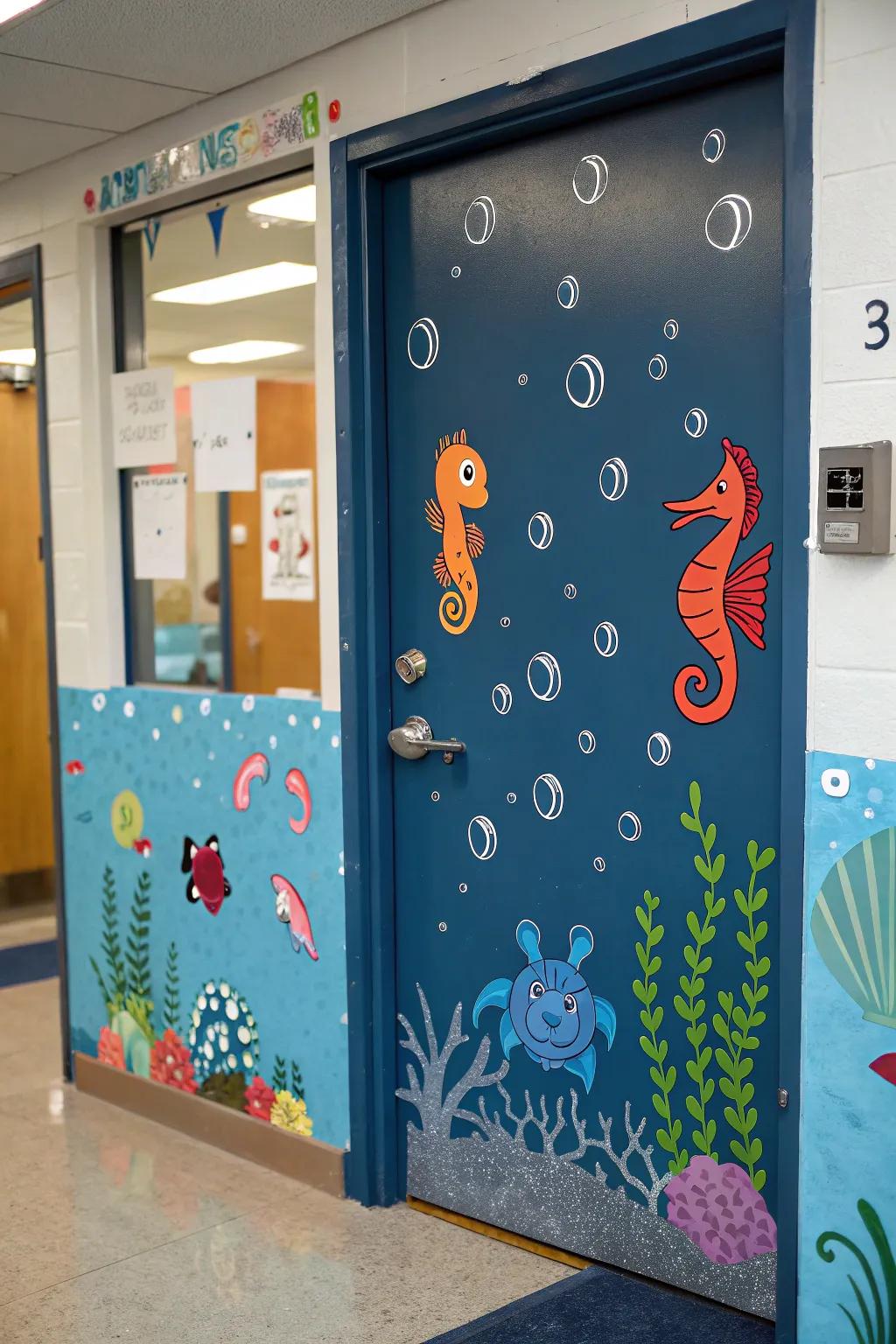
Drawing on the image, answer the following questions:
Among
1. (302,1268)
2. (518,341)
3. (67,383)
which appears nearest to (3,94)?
(67,383)

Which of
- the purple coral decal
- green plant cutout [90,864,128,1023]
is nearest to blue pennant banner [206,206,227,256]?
green plant cutout [90,864,128,1023]

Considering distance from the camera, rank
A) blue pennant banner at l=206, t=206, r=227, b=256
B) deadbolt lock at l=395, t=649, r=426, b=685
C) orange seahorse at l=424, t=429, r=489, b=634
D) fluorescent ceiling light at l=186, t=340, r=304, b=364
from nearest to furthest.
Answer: orange seahorse at l=424, t=429, r=489, b=634 → deadbolt lock at l=395, t=649, r=426, b=685 → fluorescent ceiling light at l=186, t=340, r=304, b=364 → blue pennant banner at l=206, t=206, r=227, b=256

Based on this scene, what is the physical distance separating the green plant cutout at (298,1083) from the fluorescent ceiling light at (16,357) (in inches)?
97.0

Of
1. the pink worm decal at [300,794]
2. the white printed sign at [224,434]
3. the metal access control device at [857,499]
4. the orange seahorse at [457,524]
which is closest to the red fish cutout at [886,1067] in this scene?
the metal access control device at [857,499]

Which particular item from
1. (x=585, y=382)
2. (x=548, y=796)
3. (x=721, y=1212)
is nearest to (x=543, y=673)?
(x=548, y=796)

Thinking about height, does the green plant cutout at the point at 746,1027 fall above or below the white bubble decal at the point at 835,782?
below

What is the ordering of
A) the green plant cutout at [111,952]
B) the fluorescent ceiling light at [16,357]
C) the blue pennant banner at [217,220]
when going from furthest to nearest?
the fluorescent ceiling light at [16,357], the green plant cutout at [111,952], the blue pennant banner at [217,220]

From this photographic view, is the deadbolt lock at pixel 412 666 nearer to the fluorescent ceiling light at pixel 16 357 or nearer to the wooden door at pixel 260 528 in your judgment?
the wooden door at pixel 260 528

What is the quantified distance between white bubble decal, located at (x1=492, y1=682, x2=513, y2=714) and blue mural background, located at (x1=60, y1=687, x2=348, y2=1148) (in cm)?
41

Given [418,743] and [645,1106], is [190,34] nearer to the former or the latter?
[418,743]

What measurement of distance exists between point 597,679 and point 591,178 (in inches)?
36.2

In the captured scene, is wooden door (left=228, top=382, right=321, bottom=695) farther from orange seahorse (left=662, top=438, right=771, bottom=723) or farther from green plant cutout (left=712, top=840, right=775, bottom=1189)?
green plant cutout (left=712, top=840, right=775, bottom=1189)

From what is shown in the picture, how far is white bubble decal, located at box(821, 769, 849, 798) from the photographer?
7.19ft

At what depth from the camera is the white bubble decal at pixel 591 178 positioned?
8.42 feet
